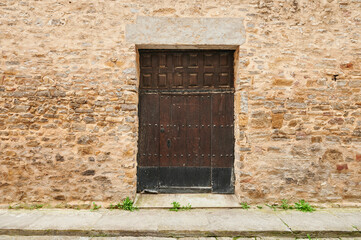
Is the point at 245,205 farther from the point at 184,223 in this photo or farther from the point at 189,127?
the point at 189,127

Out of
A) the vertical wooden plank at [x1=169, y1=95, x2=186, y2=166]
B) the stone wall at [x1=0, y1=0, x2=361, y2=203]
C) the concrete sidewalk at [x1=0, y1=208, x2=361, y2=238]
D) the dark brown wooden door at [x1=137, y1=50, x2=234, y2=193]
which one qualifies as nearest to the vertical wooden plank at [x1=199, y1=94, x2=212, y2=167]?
the dark brown wooden door at [x1=137, y1=50, x2=234, y2=193]

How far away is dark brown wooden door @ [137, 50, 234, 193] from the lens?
12.1 ft

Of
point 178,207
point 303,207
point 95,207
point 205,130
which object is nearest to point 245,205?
point 303,207

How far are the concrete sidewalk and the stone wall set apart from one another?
11.2 inches

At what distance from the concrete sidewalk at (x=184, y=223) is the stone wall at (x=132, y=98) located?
0.93 ft

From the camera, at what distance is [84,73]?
3.40m

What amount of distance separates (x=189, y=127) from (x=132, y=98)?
43.8 inches

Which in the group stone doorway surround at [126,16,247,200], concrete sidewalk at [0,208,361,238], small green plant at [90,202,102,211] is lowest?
concrete sidewalk at [0,208,361,238]

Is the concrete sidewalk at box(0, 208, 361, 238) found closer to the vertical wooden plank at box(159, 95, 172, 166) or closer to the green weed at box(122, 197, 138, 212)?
the green weed at box(122, 197, 138, 212)

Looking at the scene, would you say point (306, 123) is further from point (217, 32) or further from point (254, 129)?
point (217, 32)

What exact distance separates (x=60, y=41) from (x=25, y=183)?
7.86ft

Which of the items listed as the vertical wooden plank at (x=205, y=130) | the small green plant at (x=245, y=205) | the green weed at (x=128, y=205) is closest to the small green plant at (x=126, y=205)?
the green weed at (x=128, y=205)

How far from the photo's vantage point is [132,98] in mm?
3406

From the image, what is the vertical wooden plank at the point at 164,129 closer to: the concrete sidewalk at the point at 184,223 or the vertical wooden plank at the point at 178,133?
the vertical wooden plank at the point at 178,133
